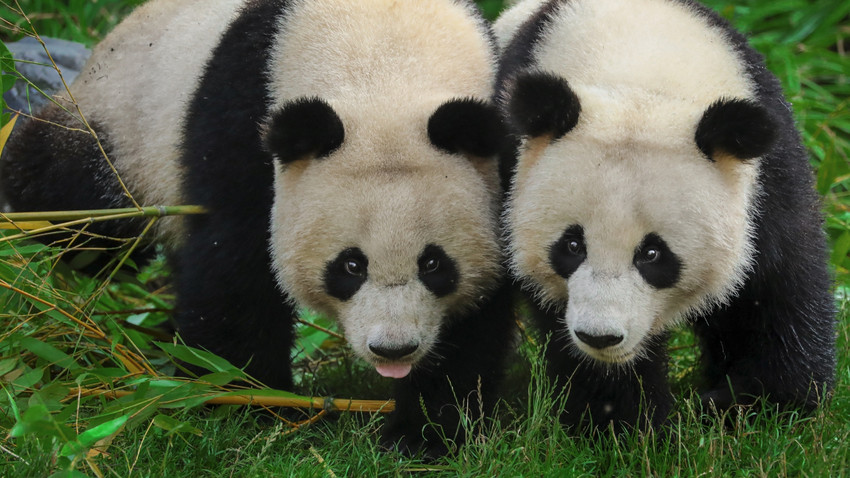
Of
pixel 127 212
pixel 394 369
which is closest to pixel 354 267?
pixel 394 369

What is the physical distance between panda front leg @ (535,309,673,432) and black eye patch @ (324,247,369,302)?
0.61 meters

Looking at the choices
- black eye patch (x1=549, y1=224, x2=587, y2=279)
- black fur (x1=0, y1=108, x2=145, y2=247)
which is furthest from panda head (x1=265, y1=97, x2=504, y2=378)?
black fur (x1=0, y1=108, x2=145, y2=247)

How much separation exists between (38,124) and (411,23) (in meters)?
1.80

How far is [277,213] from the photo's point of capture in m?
3.22

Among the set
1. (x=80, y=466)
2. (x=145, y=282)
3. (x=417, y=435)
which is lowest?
(x=145, y=282)

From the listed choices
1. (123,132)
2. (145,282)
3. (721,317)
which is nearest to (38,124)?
(123,132)

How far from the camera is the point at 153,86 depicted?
4004 millimetres

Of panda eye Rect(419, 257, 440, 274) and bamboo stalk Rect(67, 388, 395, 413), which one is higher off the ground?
panda eye Rect(419, 257, 440, 274)

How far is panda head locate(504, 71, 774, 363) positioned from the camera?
2773mm

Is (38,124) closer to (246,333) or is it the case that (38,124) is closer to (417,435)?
(246,333)

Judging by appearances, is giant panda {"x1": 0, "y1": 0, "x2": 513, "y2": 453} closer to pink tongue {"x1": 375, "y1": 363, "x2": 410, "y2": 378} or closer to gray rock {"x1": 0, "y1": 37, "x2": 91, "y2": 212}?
pink tongue {"x1": 375, "y1": 363, "x2": 410, "y2": 378}

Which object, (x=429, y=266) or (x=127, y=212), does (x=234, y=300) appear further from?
(x=429, y=266)

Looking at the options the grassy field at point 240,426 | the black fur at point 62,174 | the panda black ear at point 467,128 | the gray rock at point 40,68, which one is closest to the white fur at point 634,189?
the panda black ear at point 467,128

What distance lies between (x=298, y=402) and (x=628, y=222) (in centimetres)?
132
